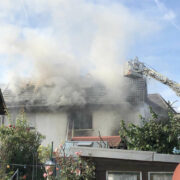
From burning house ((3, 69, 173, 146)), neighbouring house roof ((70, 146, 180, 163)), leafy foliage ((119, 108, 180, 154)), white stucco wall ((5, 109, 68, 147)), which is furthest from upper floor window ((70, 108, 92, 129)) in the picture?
neighbouring house roof ((70, 146, 180, 163))

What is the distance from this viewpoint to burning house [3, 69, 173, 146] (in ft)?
69.1

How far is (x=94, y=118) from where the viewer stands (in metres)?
21.3

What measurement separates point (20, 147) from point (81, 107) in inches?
466

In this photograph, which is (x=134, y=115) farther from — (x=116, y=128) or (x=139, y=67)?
(x=139, y=67)

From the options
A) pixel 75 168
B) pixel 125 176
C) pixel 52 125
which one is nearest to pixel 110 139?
pixel 52 125

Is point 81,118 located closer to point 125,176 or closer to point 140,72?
point 140,72

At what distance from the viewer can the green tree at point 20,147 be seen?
9.07 m

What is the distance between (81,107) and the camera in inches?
845

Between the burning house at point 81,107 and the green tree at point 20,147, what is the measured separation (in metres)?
10.9

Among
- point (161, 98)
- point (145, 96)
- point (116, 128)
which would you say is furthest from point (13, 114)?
point (161, 98)

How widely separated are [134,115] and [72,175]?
14113mm

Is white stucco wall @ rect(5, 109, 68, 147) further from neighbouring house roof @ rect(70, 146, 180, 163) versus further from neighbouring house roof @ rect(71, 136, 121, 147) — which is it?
neighbouring house roof @ rect(70, 146, 180, 163)

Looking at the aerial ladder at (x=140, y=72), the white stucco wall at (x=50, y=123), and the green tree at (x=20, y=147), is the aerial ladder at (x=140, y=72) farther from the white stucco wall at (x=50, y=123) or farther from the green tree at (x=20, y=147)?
the green tree at (x=20, y=147)

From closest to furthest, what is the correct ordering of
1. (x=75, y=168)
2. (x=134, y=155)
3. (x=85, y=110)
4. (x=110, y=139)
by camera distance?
(x=134, y=155) < (x=75, y=168) < (x=110, y=139) < (x=85, y=110)
